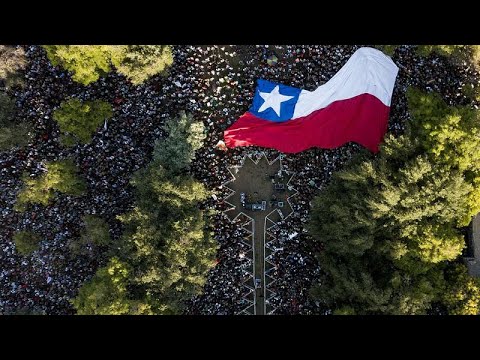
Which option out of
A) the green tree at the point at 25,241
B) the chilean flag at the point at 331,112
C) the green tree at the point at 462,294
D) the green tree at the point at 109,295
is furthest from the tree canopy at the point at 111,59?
the green tree at the point at 462,294

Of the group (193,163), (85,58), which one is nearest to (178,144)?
(193,163)

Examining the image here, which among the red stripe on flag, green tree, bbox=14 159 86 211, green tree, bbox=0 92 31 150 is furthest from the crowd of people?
the red stripe on flag

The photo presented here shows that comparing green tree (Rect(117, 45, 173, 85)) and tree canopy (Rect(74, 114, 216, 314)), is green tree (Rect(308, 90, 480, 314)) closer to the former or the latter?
tree canopy (Rect(74, 114, 216, 314))

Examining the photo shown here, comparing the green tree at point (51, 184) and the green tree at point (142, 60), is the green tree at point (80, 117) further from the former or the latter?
the green tree at point (142, 60)

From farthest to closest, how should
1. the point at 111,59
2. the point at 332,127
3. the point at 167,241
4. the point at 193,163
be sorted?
the point at 193,163
the point at 332,127
the point at 111,59
the point at 167,241

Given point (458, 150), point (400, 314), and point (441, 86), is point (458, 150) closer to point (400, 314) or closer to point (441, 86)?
point (441, 86)

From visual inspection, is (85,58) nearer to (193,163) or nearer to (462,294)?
(193,163)

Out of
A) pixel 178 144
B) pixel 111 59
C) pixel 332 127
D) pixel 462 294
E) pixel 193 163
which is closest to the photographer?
pixel 462 294
